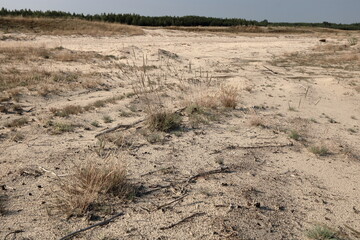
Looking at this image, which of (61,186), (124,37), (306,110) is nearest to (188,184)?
(61,186)

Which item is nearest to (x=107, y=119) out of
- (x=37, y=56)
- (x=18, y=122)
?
(x=18, y=122)

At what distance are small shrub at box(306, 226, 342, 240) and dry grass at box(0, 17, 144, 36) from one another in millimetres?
20219

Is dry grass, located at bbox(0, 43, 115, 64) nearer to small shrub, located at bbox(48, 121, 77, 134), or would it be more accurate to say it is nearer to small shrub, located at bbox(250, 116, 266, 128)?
small shrub, located at bbox(48, 121, 77, 134)

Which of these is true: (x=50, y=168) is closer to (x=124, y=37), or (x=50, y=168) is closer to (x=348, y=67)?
(x=348, y=67)

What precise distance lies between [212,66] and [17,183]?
8810mm

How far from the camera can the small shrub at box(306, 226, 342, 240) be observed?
247 cm

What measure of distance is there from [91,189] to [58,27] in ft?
71.6

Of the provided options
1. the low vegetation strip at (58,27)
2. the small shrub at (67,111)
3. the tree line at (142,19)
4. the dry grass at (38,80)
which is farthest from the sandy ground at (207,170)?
the tree line at (142,19)

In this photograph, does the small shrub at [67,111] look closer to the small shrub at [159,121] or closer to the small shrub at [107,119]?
the small shrub at [107,119]

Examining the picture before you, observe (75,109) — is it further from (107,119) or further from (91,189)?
(91,189)

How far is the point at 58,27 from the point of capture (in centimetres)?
2214

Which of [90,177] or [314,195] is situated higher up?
[90,177]

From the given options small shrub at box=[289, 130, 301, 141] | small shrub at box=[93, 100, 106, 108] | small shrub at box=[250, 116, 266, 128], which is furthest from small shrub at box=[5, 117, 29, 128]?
small shrub at box=[289, 130, 301, 141]

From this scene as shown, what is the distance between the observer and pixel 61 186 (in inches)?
109
